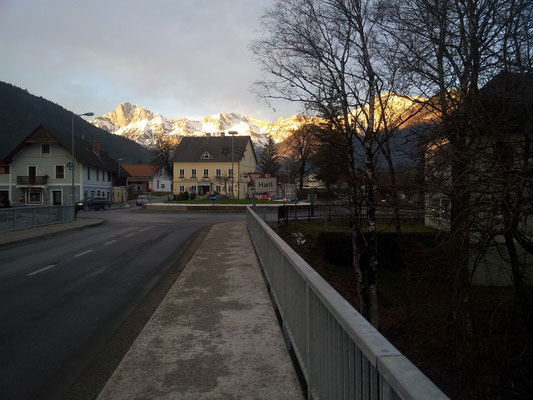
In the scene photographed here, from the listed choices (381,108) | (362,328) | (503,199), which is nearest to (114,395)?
(362,328)

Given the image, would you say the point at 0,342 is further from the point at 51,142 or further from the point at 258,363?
the point at 51,142

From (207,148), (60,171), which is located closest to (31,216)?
(60,171)

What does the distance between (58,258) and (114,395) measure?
Answer: 32.6ft

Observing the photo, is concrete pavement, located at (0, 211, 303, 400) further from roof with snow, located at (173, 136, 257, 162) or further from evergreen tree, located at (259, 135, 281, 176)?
evergreen tree, located at (259, 135, 281, 176)

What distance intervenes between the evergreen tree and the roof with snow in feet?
45.9

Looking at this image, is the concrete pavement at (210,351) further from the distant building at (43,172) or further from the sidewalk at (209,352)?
the distant building at (43,172)

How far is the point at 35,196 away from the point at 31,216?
38.6 metres

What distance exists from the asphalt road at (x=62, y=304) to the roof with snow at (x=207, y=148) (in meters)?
56.7

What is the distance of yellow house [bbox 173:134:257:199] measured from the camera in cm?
6969

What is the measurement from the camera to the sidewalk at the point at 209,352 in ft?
11.5

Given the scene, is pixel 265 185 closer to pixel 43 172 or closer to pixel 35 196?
pixel 43 172

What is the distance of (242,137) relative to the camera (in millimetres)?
73500

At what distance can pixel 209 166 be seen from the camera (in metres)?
71.1

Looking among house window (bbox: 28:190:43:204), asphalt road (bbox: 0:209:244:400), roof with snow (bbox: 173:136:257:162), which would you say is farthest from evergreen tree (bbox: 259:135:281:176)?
asphalt road (bbox: 0:209:244:400)
